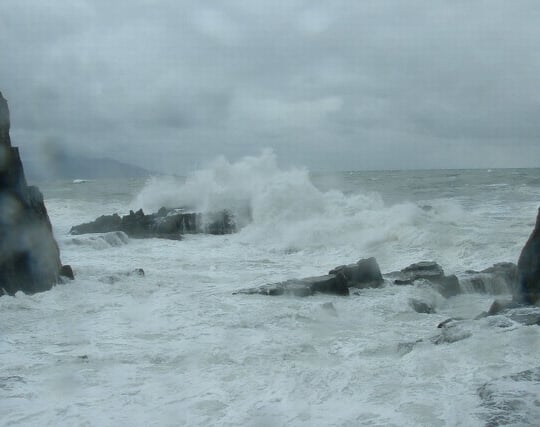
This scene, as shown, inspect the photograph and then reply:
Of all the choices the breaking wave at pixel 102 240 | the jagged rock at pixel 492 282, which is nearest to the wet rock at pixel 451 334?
the jagged rock at pixel 492 282

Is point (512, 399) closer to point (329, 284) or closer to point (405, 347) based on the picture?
point (405, 347)

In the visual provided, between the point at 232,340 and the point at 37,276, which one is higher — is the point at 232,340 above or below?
below

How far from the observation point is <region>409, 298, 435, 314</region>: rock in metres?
10.0

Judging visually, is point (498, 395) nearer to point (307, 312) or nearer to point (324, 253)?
point (307, 312)

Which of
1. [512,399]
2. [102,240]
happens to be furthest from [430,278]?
[102,240]

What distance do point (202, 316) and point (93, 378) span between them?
3182 mm

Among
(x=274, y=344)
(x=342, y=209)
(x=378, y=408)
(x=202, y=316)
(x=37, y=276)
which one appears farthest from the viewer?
(x=342, y=209)

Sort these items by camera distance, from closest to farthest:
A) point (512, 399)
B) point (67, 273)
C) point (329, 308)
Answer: point (512, 399)
point (329, 308)
point (67, 273)

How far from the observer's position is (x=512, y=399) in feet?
18.0

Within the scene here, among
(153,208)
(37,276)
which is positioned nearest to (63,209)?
(153,208)

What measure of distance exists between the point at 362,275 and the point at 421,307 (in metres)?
2.11

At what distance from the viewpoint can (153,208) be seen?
2988 cm

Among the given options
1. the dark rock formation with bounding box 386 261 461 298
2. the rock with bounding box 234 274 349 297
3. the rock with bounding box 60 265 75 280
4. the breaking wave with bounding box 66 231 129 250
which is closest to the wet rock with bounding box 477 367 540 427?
the rock with bounding box 234 274 349 297

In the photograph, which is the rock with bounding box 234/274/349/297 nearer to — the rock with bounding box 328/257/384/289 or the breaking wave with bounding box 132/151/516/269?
the rock with bounding box 328/257/384/289
